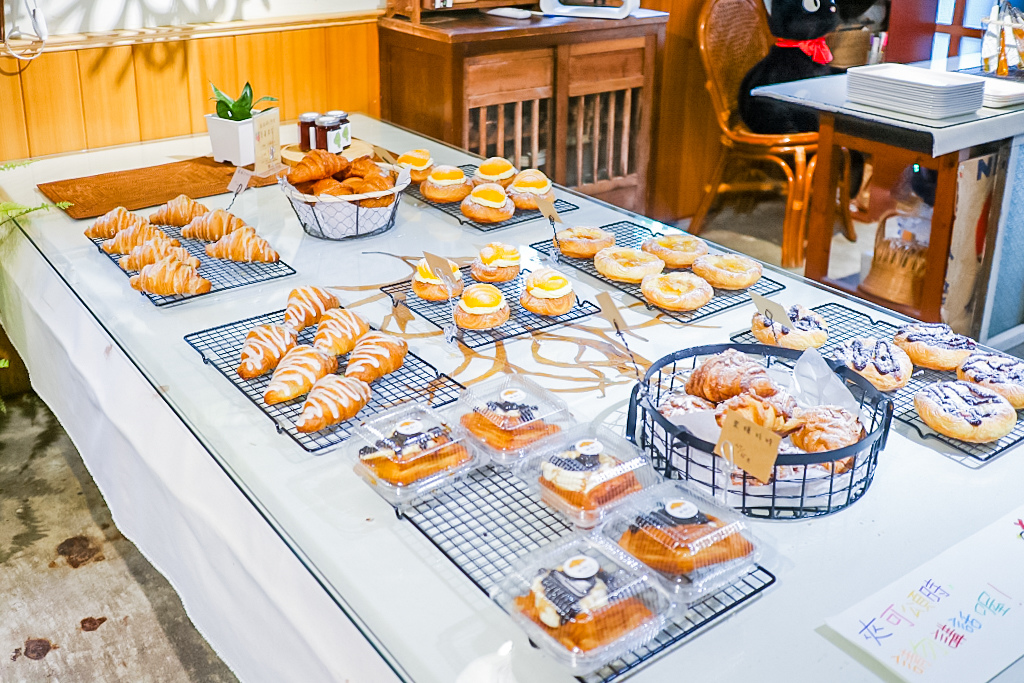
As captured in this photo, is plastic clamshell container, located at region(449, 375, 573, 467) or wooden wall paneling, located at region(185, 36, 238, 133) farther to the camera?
wooden wall paneling, located at region(185, 36, 238, 133)

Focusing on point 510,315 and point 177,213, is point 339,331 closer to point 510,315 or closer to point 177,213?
point 510,315

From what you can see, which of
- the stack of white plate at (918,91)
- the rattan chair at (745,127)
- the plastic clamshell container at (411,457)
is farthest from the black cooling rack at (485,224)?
the rattan chair at (745,127)

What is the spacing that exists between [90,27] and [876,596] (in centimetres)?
269

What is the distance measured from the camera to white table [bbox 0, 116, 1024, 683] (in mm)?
997

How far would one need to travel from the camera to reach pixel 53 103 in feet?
9.04

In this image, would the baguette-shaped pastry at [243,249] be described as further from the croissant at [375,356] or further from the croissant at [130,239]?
the croissant at [375,356]

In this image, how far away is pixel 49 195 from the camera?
2365mm

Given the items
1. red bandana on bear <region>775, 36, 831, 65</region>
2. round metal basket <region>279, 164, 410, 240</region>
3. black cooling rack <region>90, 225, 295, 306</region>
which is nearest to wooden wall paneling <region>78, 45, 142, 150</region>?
black cooling rack <region>90, 225, 295, 306</region>

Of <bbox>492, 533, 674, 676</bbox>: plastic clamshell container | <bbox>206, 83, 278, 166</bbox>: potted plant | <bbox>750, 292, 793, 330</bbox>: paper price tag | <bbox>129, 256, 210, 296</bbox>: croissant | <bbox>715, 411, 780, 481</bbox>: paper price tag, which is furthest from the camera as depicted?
<bbox>206, 83, 278, 166</bbox>: potted plant

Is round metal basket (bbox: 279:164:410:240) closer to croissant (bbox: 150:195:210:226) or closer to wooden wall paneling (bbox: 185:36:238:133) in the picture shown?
croissant (bbox: 150:195:210:226)

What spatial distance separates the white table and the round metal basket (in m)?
0.04

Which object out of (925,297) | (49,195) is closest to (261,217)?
(49,195)

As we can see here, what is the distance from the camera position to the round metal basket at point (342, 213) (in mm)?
2031

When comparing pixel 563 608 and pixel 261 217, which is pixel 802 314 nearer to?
pixel 563 608
